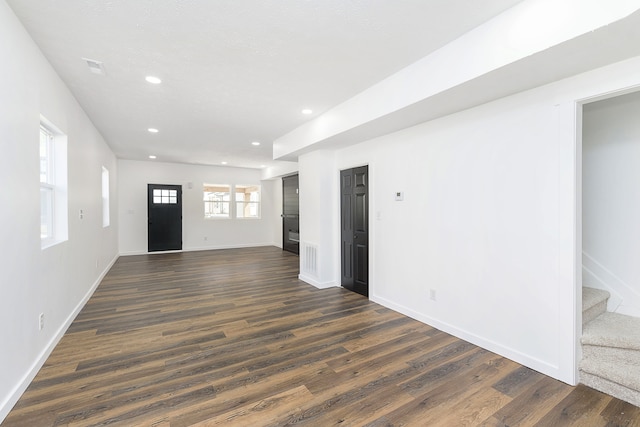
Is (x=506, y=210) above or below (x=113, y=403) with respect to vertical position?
above

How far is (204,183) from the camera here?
897 cm

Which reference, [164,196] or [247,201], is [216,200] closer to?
[247,201]

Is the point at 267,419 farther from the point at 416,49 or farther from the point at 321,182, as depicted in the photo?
the point at 321,182

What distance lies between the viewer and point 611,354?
7.28 ft

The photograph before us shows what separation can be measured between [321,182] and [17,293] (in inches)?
142

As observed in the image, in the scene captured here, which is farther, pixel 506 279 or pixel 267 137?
pixel 267 137

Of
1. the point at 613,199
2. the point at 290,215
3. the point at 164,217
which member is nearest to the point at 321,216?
the point at 613,199

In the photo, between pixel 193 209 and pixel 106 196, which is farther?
pixel 193 209

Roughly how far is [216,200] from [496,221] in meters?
8.13

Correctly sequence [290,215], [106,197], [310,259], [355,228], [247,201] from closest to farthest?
[355,228], [310,259], [106,197], [290,215], [247,201]

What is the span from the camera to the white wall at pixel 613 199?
2580 millimetres

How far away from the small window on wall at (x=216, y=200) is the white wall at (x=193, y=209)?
0.46 feet

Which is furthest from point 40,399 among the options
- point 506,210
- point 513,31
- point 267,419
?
point 513,31

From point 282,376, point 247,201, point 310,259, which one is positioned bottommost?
point 282,376
